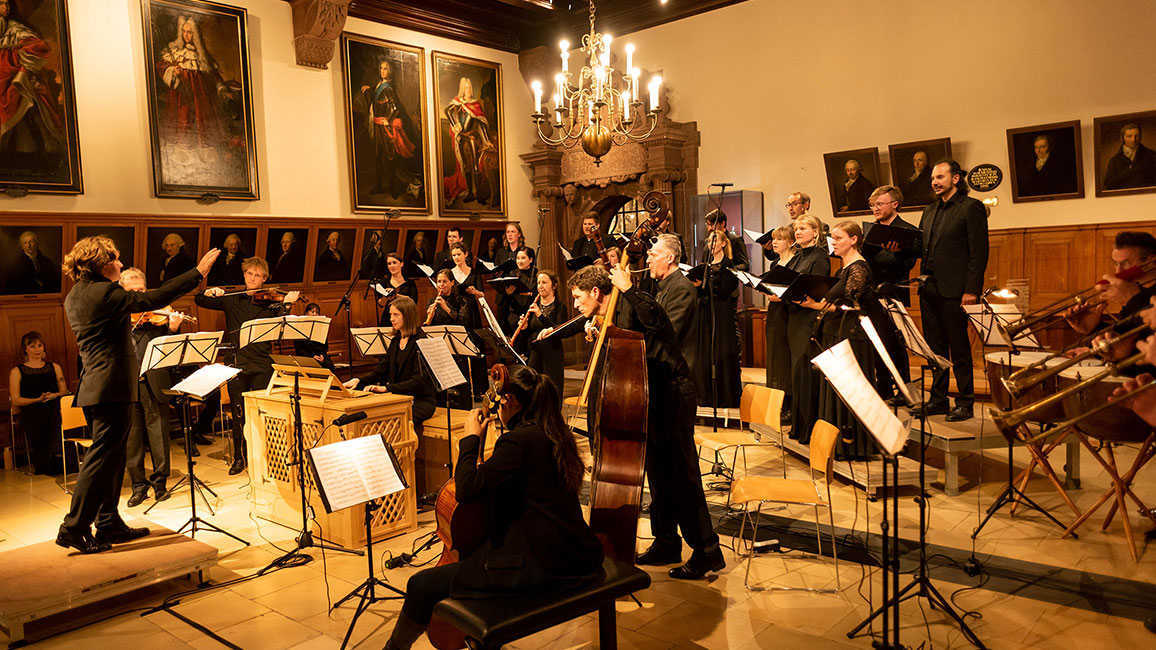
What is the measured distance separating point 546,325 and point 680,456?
3.65 metres

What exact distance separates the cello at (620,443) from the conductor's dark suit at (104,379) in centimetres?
260

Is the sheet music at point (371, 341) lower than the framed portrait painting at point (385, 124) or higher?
lower

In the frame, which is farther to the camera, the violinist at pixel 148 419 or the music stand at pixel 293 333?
the violinist at pixel 148 419

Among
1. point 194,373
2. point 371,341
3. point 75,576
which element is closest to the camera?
point 75,576

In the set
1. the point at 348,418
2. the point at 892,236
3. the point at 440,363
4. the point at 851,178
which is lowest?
the point at 348,418

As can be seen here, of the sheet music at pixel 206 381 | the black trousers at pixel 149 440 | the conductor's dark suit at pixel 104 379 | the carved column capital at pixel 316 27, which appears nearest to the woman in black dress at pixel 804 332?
the sheet music at pixel 206 381

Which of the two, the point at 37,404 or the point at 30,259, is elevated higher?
the point at 30,259

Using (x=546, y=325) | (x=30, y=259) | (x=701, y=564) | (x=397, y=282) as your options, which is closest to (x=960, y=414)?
(x=701, y=564)

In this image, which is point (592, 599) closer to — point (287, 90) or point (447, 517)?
point (447, 517)

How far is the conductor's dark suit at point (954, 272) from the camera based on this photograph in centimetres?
580

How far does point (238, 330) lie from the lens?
23.2 ft

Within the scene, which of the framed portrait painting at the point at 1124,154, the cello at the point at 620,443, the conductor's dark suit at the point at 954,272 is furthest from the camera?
the framed portrait painting at the point at 1124,154

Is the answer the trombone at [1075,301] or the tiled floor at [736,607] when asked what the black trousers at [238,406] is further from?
the trombone at [1075,301]

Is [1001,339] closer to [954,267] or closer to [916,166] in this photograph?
[954,267]
